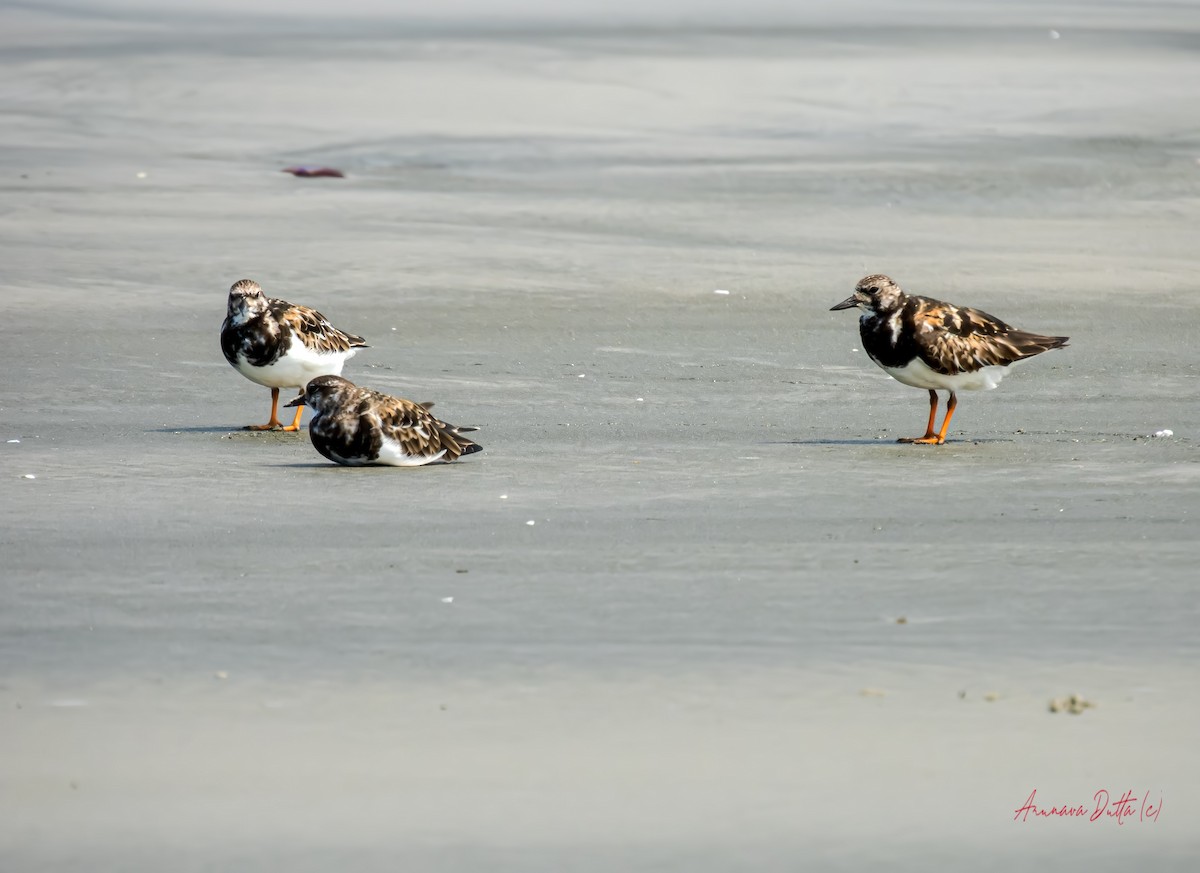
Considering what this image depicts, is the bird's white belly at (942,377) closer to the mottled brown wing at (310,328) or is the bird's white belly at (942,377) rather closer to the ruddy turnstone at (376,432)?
the ruddy turnstone at (376,432)

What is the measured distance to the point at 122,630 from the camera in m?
6.01

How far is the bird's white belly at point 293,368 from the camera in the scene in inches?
388

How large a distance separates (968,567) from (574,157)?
1160cm

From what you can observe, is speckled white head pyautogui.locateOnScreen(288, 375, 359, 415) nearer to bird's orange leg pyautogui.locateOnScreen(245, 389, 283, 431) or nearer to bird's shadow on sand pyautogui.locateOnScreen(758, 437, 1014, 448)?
bird's orange leg pyautogui.locateOnScreen(245, 389, 283, 431)

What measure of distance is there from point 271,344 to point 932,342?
3.25 m

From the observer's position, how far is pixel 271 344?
32.2ft

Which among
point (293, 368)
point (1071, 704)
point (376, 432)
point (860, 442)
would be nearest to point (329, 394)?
point (376, 432)

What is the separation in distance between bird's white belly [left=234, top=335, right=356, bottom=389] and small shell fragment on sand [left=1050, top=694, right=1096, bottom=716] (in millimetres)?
Answer: 5354

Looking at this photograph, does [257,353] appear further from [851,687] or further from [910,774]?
[910,774]

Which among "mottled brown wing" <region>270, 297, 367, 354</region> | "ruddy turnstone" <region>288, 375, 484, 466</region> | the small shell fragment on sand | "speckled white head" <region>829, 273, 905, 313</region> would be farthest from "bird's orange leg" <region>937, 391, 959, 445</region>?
the small shell fragment on sand

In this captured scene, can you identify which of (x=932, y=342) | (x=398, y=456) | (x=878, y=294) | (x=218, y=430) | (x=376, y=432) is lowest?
(x=218, y=430)

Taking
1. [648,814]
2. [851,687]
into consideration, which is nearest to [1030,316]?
[851,687]
